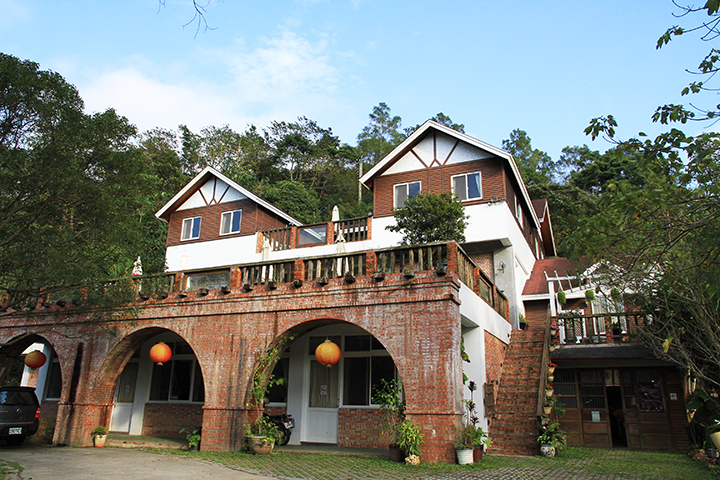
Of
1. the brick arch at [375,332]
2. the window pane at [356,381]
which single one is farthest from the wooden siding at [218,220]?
the brick arch at [375,332]

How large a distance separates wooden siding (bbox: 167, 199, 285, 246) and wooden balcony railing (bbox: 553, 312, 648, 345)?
11.8 meters

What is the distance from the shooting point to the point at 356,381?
12.9m

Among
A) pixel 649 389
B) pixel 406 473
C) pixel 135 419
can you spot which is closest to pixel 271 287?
pixel 406 473

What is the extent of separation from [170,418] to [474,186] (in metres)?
11.9

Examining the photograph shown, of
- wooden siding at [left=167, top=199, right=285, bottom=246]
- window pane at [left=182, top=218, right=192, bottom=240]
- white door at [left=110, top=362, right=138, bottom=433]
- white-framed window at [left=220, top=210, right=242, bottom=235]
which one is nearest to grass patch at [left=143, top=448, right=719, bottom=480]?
white door at [left=110, top=362, right=138, bottom=433]

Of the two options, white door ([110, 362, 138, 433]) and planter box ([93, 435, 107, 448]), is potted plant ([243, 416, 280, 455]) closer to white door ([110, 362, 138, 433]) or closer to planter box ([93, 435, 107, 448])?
planter box ([93, 435, 107, 448])

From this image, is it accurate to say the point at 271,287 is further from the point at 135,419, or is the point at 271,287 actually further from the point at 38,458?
the point at 135,419

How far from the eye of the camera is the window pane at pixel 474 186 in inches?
669

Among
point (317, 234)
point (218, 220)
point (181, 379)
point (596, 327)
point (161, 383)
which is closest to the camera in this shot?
point (596, 327)

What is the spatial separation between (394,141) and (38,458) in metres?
39.3

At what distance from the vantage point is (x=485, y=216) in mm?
16516

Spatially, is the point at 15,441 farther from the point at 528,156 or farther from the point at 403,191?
the point at 528,156

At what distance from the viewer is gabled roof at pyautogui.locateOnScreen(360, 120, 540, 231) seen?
55.1 feet

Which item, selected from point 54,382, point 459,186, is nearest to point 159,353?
point 54,382
